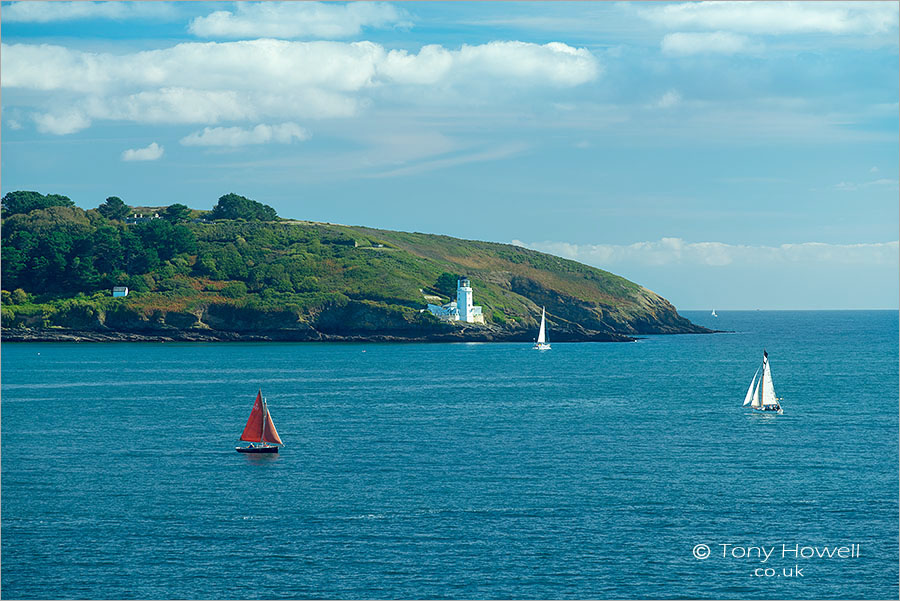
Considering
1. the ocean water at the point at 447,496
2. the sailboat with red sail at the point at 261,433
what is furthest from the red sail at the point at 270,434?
the ocean water at the point at 447,496

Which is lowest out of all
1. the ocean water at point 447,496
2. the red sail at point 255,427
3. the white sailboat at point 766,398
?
the ocean water at point 447,496

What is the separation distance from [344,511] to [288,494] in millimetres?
5891

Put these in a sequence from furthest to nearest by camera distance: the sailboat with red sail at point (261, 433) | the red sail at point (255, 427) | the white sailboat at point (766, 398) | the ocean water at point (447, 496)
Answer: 1. the white sailboat at point (766, 398)
2. the red sail at point (255, 427)
3. the sailboat with red sail at point (261, 433)
4. the ocean water at point (447, 496)

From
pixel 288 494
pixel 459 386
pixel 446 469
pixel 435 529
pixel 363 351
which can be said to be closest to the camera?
pixel 435 529

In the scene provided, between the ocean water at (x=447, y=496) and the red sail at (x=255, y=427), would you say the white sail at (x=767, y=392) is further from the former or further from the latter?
the red sail at (x=255, y=427)

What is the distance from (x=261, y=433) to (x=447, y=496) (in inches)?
822

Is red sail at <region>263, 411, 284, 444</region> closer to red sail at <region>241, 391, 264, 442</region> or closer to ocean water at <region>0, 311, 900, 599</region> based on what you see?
red sail at <region>241, 391, 264, 442</region>

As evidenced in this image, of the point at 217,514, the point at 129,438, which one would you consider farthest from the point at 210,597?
the point at 129,438

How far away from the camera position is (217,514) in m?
52.8

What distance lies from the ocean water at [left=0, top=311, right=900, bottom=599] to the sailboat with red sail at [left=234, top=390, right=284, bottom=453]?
179cm

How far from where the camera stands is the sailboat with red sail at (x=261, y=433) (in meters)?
71.6

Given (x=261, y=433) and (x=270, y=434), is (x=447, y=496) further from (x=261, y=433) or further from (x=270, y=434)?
(x=261, y=433)

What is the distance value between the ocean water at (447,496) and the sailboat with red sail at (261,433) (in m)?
1.79

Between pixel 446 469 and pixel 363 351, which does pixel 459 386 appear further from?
pixel 363 351
